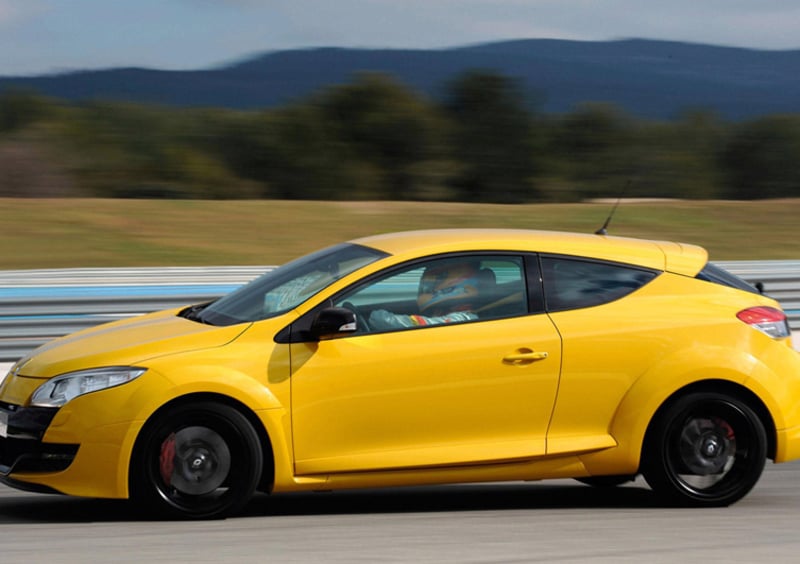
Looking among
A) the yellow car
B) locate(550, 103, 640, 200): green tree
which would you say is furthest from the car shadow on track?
locate(550, 103, 640, 200): green tree

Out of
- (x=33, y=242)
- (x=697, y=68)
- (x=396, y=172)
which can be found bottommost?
(x=33, y=242)

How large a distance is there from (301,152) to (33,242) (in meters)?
10.2

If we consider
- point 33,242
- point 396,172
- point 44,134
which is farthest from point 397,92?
point 33,242

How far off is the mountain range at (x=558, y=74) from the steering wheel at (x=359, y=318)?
2645cm

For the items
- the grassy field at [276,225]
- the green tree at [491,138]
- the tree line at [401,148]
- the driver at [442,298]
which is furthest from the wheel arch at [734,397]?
the green tree at [491,138]

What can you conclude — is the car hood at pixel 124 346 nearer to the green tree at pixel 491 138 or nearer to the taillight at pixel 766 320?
the taillight at pixel 766 320

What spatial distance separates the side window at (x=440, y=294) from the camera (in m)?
6.36

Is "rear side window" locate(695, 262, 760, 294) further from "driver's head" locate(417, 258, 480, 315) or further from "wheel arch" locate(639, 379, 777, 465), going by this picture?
"driver's head" locate(417, 258, 480, 315)

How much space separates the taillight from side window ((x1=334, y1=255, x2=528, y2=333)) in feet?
3.90

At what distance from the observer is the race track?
213 inches

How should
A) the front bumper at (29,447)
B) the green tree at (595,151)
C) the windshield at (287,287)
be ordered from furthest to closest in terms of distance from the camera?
the green tree at (595,151)
the windshield at (287,287)
the front bumper at (29,447)

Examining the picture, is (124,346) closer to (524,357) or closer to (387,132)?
(524,357)

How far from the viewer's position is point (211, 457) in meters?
6.04

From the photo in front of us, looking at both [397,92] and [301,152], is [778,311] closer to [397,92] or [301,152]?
[301,152]
